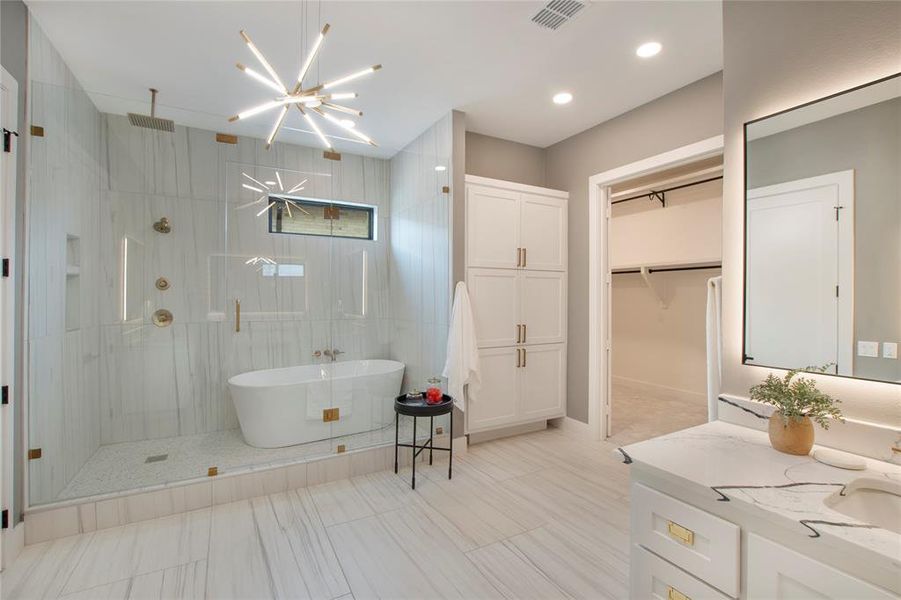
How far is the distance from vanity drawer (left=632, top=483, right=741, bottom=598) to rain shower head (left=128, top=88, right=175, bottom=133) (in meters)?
4.09

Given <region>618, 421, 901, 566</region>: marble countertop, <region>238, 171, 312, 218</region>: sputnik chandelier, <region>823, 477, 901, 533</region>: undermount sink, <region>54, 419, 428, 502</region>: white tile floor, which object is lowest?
<region>54, 419, 428, 502</region>: white tile floor

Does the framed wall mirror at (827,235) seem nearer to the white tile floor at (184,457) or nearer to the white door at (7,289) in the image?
the white tile floor at (184,457)

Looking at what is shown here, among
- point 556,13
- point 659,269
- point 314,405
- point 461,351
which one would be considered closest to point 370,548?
point 314,405

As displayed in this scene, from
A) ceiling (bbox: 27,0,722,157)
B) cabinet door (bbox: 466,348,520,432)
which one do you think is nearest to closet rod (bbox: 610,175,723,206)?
ceiling (bbox: 27,0,722,157)

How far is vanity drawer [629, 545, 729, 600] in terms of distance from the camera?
121 cm

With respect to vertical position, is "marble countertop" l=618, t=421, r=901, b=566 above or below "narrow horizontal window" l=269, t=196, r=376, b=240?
below

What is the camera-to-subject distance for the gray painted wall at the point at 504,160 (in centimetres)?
404

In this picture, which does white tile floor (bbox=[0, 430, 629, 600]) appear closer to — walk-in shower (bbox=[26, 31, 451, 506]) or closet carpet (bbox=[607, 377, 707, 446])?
walk-in shower (bbox=[26, 31, 451, 506])

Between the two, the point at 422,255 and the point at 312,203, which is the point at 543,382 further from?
the point at 312,203

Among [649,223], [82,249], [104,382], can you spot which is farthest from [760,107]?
[104,382]

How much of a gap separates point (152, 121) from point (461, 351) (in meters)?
3.10

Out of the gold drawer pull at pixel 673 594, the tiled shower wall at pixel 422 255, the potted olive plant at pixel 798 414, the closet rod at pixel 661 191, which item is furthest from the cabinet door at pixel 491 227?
the gold drawer pull at pixel 673 594

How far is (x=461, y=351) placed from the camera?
11.1 feet

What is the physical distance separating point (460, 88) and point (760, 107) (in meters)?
2.06
